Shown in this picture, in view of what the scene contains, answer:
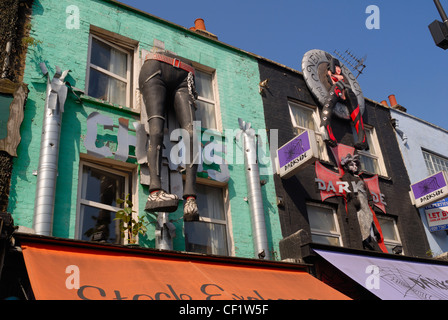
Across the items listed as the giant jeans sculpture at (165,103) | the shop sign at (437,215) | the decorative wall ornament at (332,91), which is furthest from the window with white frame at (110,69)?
the shop sign at (437,215)

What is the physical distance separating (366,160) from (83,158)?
25.4 feet

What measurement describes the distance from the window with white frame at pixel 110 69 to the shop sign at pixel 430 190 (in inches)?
314

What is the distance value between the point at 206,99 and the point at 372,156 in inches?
207

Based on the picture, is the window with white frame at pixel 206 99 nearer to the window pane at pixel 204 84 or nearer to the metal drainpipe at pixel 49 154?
the window pane at pixel 204 84

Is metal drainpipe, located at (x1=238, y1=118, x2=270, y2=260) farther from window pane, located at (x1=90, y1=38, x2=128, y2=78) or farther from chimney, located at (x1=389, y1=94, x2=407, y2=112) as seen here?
chimney, located at (x1=389, y1=94, x2=407, y2=112)

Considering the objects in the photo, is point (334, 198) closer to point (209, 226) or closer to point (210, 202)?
point (210, 202)

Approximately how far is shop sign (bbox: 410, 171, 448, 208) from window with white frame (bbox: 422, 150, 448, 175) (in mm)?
2267

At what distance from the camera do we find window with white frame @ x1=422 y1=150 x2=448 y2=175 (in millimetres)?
14266

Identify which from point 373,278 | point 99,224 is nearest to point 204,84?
point 99,224

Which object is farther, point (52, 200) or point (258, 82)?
point (258, 82)

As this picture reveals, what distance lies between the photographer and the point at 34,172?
267 inches

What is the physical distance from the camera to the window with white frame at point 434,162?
46.8 feet
